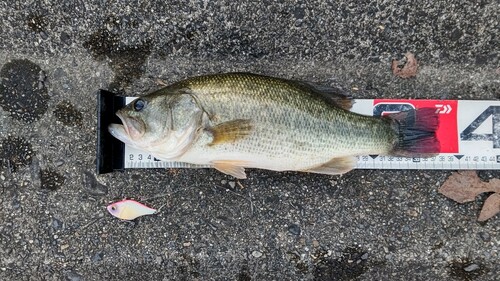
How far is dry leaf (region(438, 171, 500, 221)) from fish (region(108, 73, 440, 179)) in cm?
39

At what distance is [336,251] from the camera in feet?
10.6

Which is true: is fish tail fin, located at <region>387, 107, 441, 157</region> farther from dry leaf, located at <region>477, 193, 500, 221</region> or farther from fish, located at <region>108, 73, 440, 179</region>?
dry leaf, located at <region>477, 193, 500, 221</region>

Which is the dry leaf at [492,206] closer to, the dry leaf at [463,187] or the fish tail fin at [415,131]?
the dry leaf at [463,187]

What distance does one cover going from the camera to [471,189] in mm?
3156

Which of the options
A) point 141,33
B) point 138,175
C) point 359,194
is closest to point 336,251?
point 359,194

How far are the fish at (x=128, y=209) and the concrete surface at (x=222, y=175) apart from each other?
69mm

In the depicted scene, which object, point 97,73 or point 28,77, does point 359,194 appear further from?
point 28,77

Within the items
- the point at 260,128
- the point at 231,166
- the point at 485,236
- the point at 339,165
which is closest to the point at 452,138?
the point at 485,236

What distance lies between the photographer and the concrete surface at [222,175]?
3.21 metres

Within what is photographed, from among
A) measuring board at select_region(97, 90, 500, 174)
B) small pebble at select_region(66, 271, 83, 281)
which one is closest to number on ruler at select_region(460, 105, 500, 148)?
measuring board at select_region(97, 90, 500, 174)

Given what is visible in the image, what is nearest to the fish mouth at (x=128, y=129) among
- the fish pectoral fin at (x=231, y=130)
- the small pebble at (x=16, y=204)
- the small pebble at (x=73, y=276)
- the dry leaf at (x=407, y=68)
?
the fish pectoral fin at (x=231, y=130)

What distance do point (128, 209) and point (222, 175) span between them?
29.0 inches

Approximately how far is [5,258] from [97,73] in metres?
1.55

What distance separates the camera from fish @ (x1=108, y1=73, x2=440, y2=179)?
9.05ft
